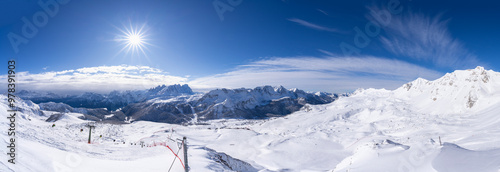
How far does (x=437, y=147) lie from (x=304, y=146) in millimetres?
22512

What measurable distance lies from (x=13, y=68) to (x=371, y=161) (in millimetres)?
24071

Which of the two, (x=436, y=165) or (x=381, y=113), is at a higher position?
(x=436, y=165)

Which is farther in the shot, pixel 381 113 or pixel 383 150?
pixel 381 113

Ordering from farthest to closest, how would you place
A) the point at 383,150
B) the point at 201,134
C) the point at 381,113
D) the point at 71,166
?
the point at 381,113 → the point at 201,134 → the point at 383,150 → the point at 71,166

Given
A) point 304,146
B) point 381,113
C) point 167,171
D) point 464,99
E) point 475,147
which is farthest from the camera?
point 381,113

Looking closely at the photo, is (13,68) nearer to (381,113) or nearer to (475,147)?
(475,147)

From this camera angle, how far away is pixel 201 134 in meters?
51.8

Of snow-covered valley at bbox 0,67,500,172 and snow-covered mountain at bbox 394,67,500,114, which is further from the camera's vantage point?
snow-covered mountain at bbox 394,67,500,114

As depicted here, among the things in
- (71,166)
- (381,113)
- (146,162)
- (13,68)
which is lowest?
(381,113)

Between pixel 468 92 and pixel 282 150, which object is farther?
pixel 468 92

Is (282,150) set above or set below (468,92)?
below

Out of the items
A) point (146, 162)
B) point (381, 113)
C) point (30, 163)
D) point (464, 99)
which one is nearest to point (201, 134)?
point (146, 162)

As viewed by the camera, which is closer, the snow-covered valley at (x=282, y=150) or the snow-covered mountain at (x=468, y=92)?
the snow-covered valley at (x=282, y=150)

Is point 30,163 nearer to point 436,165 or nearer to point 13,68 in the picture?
point 13,68
